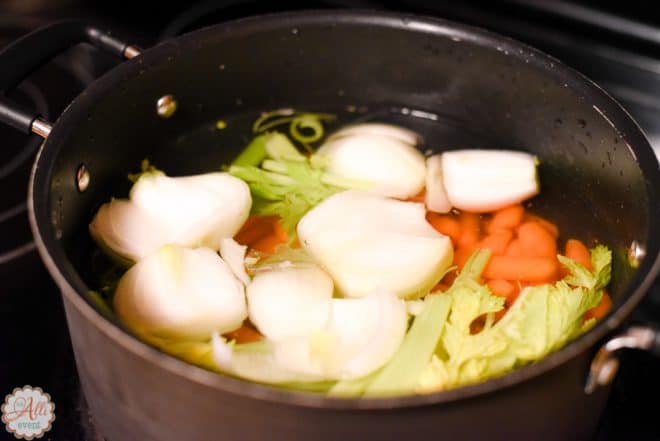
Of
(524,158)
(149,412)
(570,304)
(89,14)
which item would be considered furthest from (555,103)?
(89,14)

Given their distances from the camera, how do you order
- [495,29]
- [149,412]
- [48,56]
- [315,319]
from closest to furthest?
[149,412] → [315,319] → [48,56] → [495,29]

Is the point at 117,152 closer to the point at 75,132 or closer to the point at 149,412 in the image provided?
the point at 75,132

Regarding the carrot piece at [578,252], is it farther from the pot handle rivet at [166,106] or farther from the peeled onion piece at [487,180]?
the pot handle rivet at [166,106]

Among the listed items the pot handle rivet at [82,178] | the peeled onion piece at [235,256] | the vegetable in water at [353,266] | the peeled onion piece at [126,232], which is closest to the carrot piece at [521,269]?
the vegetable in water at [353,266]

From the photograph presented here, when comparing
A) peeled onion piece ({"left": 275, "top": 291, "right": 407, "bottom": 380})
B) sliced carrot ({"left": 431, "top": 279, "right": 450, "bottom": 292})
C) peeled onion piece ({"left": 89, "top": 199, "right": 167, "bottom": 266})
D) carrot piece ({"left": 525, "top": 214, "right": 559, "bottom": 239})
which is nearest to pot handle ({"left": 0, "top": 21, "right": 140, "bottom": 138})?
peeled onion piece ({"left": 89, "top": 199, "right": 167, "bottom": 266})

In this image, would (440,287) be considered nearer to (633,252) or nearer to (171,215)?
(633,252)

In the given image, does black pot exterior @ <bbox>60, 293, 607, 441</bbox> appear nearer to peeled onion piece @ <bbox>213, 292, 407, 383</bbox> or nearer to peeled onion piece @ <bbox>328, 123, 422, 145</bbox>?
peeled onion piece @ <bbox>213, 292, 407, 383</bbox>

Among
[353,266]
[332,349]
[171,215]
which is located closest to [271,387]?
[332,349]
